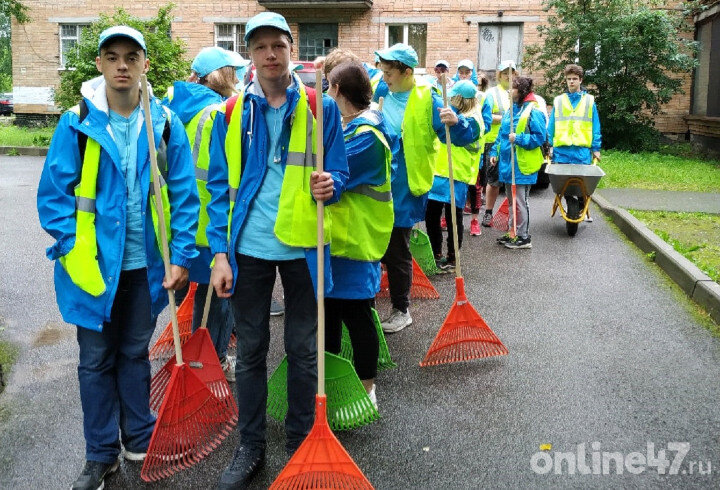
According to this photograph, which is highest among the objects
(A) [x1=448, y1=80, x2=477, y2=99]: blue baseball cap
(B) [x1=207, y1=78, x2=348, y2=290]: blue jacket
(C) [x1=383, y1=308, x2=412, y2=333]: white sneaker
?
(A) [x1=448, y1=80, x2=477, y2=99]: blue baseball cap

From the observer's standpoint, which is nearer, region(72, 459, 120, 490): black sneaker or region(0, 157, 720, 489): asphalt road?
region(72, 459, 120, 490): black sneaker

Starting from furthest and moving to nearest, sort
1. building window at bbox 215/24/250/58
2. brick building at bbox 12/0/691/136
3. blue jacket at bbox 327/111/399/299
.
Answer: building window at bbox 215/24/250/58 → brick building at bbox 12/0/691/136 → blue jacket at bbox 327/111/399/299

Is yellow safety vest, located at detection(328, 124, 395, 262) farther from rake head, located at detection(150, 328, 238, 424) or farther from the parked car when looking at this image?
the parked car

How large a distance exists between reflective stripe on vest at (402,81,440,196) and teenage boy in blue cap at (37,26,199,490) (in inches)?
88.1

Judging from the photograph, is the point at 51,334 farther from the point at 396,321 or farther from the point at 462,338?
the point at 462,338

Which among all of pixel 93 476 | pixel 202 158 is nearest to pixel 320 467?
pixel 93 476

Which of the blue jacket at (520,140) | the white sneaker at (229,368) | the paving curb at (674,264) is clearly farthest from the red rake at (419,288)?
the blue jacket at (520,140)

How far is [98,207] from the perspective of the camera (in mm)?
3197

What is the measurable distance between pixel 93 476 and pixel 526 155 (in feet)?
21.2

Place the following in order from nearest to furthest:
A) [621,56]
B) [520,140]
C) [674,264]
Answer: [674,264] → [520,140] → [621,56]

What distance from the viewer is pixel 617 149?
66.5ft

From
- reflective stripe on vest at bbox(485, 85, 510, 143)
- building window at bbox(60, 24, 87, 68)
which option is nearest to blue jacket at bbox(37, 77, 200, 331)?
reflective stripe on vest at bbox(485, 85, 510, 143)

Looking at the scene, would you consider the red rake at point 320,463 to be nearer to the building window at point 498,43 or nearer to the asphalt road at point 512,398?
the asphalt road at point 512,398

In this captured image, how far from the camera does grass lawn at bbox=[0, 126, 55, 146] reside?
2138 cm
